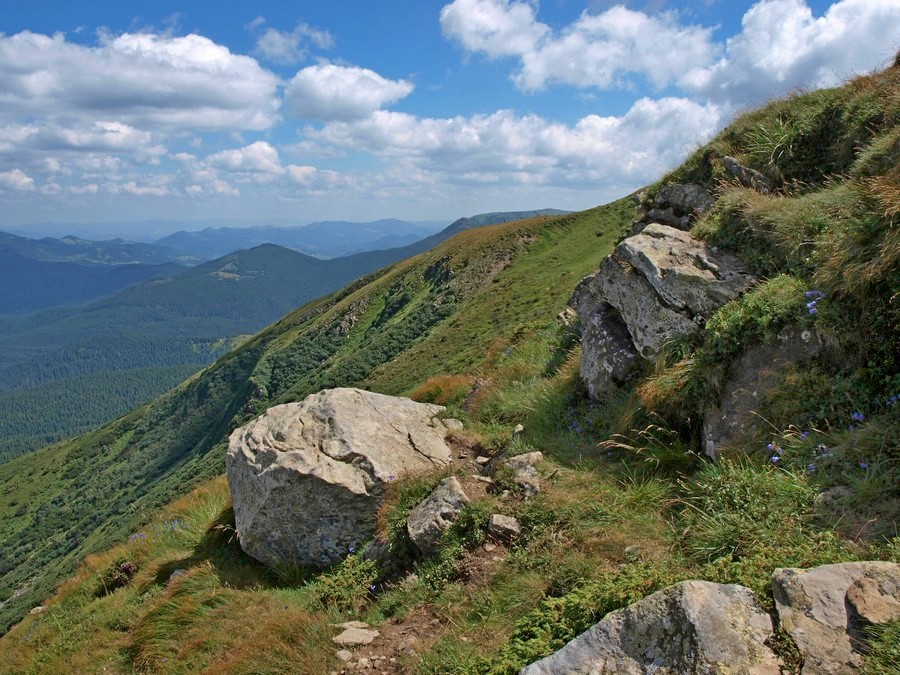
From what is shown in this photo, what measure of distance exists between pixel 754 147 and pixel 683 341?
5960 millimetres

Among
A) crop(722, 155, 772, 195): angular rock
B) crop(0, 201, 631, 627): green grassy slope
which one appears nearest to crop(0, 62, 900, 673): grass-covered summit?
crop(722, 155, 772, 195): angular rock

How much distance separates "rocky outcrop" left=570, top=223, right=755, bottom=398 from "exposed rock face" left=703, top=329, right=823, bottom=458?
1.11 meters

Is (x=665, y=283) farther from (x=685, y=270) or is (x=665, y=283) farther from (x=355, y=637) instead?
(x=355, y=637)

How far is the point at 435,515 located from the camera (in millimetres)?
6504

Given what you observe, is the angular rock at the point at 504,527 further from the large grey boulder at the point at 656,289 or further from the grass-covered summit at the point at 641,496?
the large grey boulder at the point at 656,289

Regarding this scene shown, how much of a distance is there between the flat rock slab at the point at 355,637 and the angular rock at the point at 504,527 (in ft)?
5.35

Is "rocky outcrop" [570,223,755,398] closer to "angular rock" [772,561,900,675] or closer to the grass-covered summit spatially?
the grass-covered summit

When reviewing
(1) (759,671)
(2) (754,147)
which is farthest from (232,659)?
(2) (754,147)

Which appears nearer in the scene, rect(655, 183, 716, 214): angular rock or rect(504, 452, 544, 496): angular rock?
rect(504, 452, 544, 496): angular rock

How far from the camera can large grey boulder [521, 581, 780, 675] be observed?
3262mm

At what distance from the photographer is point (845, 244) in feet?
20.0

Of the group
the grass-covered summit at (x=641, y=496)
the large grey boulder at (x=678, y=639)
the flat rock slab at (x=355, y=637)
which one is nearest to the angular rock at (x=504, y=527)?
the grass-covered summit at (x=641, y=496)

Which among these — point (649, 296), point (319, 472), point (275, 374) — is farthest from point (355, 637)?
point (275, 374)

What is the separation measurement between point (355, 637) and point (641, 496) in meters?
3.39
